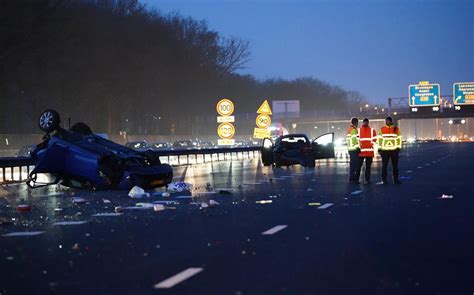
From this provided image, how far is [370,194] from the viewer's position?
1847 centimetres

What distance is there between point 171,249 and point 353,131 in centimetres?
1374

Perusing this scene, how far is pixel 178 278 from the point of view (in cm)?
766

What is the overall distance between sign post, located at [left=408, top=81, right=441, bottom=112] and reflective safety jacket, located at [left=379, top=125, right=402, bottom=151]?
241 ft

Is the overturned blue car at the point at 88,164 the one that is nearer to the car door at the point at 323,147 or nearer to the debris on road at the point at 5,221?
the debris on road at the point at 5,221

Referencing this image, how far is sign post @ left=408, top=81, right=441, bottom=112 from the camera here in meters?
94.2

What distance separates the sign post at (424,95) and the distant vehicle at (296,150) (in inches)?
2384

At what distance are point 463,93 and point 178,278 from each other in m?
90.6

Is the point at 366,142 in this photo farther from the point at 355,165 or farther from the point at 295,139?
the point at 295,139

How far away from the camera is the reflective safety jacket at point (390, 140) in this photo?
22594 millimetres

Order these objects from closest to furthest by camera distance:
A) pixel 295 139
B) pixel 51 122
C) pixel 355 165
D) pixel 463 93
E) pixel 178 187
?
pixel 178 187 → pixel 51 122 → pixel 355 165 → pixel 295 139 → pixel 463 93

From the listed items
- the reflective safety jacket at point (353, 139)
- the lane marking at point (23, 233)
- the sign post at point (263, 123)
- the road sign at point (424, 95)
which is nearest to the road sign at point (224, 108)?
the sign post at point (263, 123)

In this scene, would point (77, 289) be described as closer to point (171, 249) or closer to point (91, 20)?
point (171, 249)

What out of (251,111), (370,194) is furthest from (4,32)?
(251,111)

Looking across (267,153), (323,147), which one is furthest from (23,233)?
(267,153)
